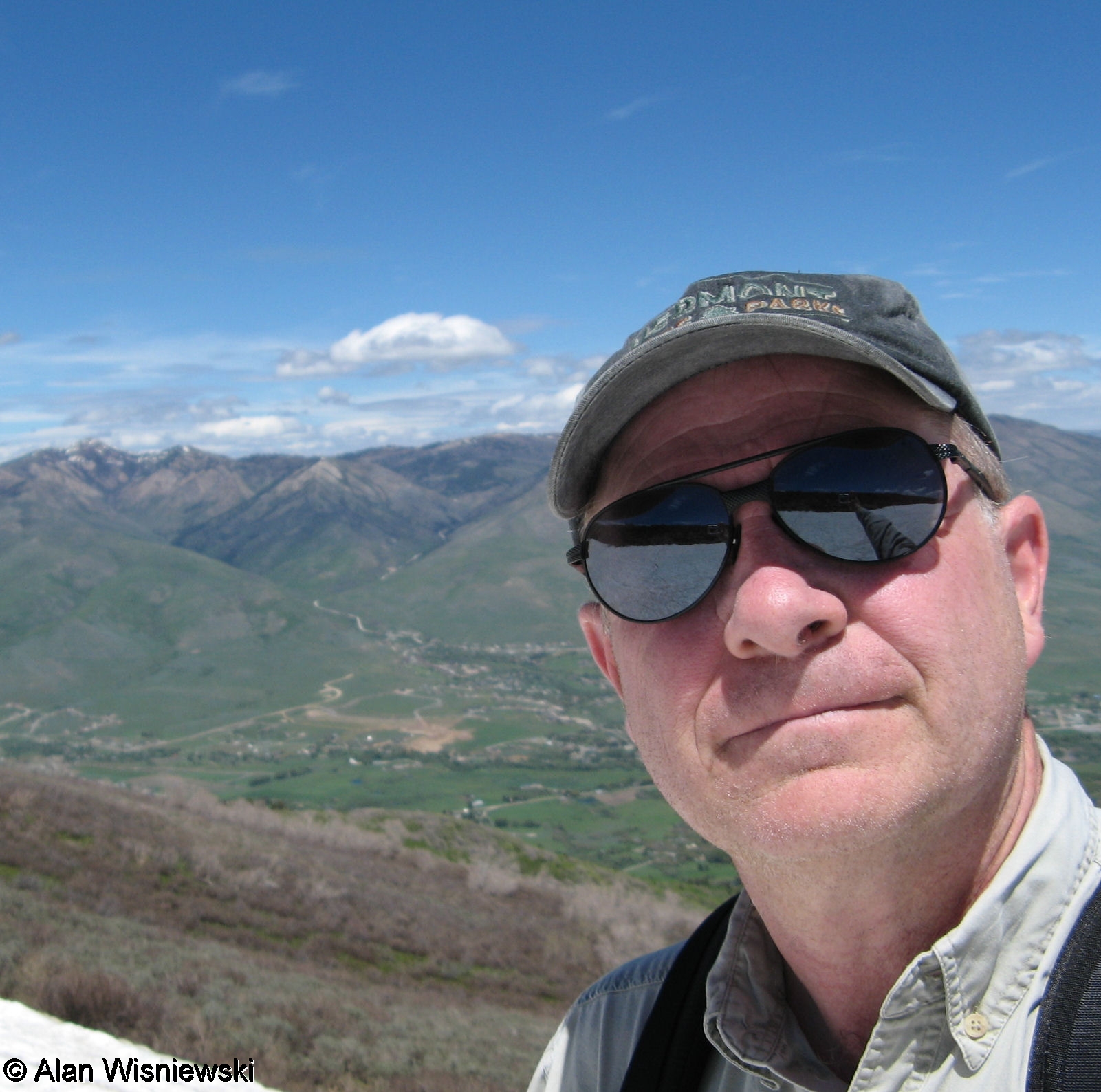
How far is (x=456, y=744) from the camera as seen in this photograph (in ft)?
482

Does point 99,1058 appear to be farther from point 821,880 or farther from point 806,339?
point 806,339

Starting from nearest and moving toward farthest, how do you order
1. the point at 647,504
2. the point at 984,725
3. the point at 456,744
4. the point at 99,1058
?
the point at 984,725, the point at 647,504, the point at 99,1058, the point at 456,744

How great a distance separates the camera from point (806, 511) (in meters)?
2.10

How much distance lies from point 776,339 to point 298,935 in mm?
17600

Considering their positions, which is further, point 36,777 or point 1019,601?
point 36,777

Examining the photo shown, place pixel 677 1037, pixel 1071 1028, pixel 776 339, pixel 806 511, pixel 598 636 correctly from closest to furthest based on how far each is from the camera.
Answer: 1. pixel 1071 1028
2. pixel 806 511
3. pixel 776 339
4. pixel 677 1037
5. pixel 598 636

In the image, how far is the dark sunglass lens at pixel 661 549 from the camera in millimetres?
2215

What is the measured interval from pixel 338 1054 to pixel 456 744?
465ft

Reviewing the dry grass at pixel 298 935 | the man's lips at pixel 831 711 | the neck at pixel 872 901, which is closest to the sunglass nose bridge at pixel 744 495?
the man's lips at pixel 831 711

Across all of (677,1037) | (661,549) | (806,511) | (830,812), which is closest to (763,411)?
(806,511)

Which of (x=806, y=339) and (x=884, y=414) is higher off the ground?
(x=806, y=339)

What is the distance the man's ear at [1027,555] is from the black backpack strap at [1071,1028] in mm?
860

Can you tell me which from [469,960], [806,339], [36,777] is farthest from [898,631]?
[36,777]

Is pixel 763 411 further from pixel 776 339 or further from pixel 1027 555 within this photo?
pixel 1027 555
